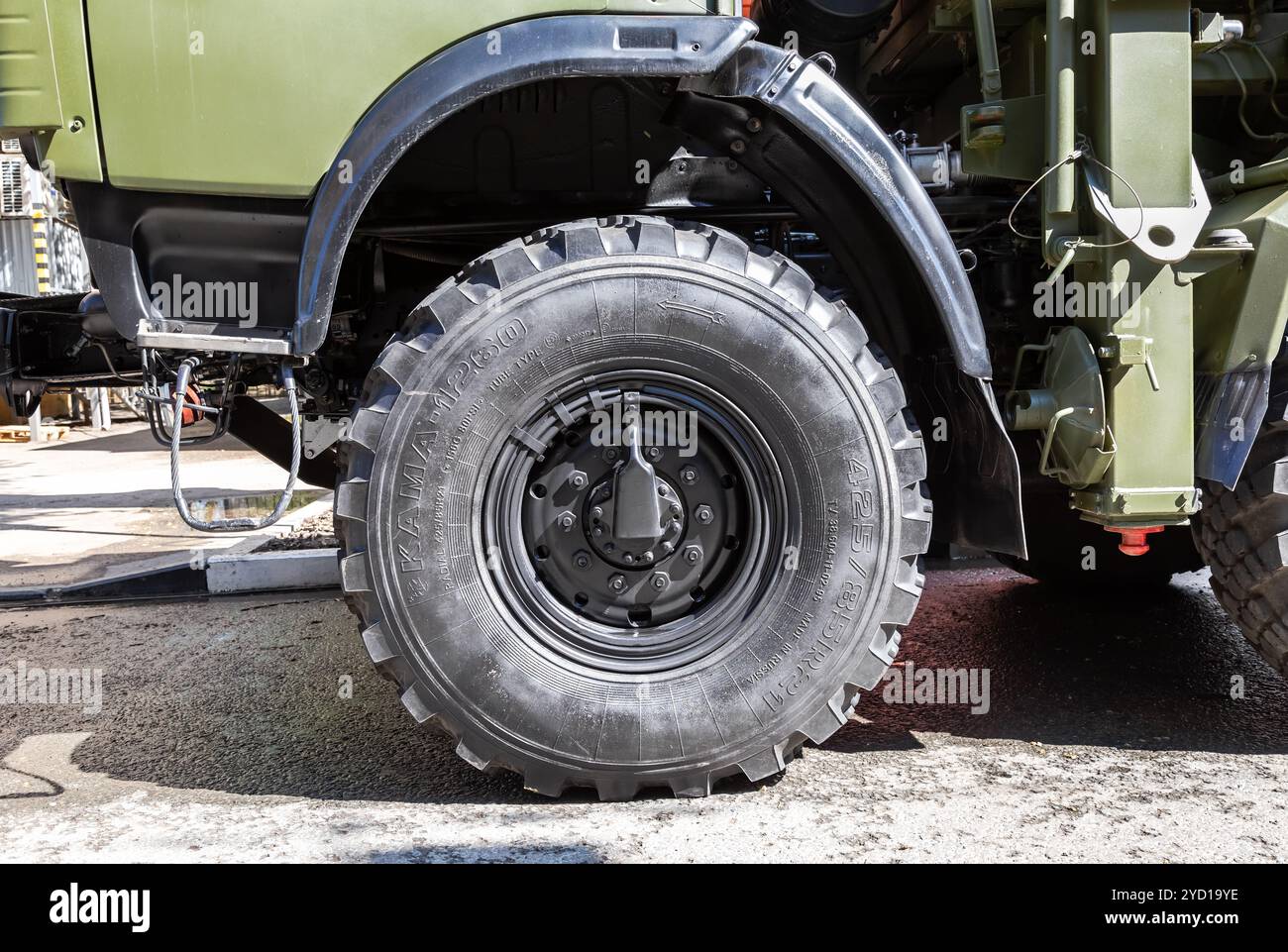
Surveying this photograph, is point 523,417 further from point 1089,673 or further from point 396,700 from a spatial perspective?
point 1089,673

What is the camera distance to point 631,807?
8.75 ft

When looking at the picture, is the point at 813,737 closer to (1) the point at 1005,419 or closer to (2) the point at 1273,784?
(1) the point at 1005,419

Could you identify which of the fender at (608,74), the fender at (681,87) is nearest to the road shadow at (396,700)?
the fender at (681,87)

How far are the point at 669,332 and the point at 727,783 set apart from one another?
3.92 feet

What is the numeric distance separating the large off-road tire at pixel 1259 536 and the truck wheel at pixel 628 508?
941 mm

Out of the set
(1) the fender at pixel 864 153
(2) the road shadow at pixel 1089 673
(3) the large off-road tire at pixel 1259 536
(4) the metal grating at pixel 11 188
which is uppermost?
(4) the metal grating at pixel 11 188

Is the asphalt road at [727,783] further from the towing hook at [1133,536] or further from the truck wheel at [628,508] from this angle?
the towing hook at [1133,536]

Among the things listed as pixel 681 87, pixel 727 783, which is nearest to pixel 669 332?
pixel 681 87

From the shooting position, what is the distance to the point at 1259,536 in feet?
9.53

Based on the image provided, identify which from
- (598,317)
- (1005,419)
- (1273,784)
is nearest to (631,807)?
(598,317)

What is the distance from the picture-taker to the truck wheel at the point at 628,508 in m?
2.59

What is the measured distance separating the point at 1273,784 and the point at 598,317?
84.4 inches

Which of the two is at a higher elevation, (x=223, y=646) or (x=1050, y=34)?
(x=1050, y=34)

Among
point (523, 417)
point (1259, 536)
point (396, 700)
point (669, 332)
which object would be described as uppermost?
point (669, 332)
